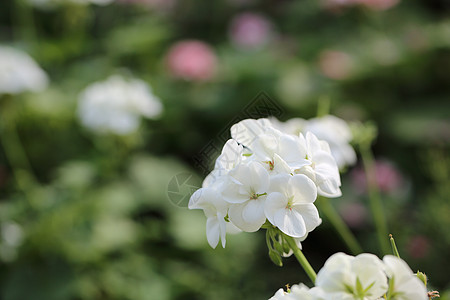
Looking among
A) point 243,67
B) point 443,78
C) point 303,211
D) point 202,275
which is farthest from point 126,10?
point 303,211

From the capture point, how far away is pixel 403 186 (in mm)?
2639

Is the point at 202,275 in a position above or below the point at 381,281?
below

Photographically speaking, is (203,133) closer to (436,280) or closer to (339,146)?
(436,280)

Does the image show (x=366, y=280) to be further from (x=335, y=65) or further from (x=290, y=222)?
(x=335, y=65)

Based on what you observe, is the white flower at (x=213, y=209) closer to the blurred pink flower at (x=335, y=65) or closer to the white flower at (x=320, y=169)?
the white flower at (x=320, y=169)

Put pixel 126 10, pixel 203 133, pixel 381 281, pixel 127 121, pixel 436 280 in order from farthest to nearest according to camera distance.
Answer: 1. pixel 126 10
2. pixel 203 133
3. pixel 436 280
4. pixel 127 121
5. pixel 381 281

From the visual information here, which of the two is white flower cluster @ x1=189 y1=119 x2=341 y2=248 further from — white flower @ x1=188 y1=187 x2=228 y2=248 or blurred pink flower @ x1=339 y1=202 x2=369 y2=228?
blurred pink flower @ x1=339 y1=202 x2=369 y2=228

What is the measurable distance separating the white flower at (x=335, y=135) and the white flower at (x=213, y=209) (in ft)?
1.70

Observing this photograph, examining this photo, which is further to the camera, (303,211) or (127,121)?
(127,121)

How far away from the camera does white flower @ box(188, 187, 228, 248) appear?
2.29 ft

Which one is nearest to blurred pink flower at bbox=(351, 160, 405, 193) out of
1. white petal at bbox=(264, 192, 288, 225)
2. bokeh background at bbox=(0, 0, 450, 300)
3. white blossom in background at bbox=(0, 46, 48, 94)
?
bokeh background at bbox=(0, 0, 450, 300)

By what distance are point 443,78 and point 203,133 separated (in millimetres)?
1683

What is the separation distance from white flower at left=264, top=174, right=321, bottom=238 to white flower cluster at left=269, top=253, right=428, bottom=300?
0.35ft

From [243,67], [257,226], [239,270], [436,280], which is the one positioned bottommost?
[436,280]
